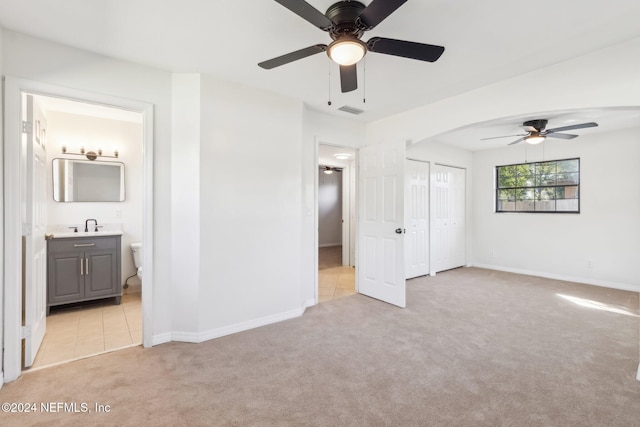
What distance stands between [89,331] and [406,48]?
3.75 meters

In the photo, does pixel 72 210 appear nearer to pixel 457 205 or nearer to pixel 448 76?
→ pixel 448 76

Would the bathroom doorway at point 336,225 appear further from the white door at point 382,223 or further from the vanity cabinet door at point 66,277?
the vanity cabinet door at point 66,277

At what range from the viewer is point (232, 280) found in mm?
2896

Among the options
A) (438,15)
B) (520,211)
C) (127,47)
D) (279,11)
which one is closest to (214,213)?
(127,47)

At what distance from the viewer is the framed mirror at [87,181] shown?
3667 millimetres

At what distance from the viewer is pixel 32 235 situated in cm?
228

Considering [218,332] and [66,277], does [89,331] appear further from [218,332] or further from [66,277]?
[218,332]

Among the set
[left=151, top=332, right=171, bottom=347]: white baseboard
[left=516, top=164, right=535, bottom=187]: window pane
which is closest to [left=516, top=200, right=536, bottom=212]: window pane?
[left=516, top=164, right=535, bottom=187]: window pane

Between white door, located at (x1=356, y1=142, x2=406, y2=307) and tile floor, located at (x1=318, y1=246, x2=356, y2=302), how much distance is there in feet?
1.23

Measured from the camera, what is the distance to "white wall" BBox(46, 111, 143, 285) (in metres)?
3.67

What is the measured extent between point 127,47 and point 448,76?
9.05 ft

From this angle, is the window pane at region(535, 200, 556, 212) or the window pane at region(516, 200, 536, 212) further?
the window pane at region(516, 200, 536, 212)

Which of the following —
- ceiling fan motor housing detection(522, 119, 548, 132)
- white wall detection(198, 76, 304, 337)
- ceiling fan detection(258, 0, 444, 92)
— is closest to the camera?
ceiling fan detection(258, 0, 444, 92)

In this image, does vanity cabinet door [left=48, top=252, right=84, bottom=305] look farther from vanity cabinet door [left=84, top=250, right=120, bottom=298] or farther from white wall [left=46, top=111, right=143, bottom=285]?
white wall [left=46, top=111, right=143, bottom=285]
